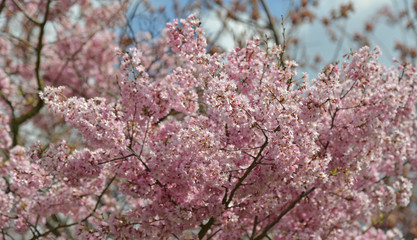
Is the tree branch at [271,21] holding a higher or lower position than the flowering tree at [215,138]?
higher

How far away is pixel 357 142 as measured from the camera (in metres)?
4.80

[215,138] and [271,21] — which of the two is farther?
[271,21]

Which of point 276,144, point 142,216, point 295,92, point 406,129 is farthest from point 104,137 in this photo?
point 406,129

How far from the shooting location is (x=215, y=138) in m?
3.86

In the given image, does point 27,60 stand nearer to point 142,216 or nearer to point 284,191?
point 142,216

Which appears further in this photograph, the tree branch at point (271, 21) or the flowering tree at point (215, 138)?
the tree branch at point (271, 21)

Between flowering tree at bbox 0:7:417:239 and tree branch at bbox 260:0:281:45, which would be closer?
flowering tree at bbox 0:7:417:239

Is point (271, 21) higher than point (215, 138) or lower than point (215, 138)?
higher

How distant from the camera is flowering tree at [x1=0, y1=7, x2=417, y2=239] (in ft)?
12.5

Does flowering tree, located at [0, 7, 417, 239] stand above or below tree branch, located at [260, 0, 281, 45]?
below

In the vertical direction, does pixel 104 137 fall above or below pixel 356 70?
below

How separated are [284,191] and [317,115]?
144cm

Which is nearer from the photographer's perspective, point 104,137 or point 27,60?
point 104,137

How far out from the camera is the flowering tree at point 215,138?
381 centimetres
